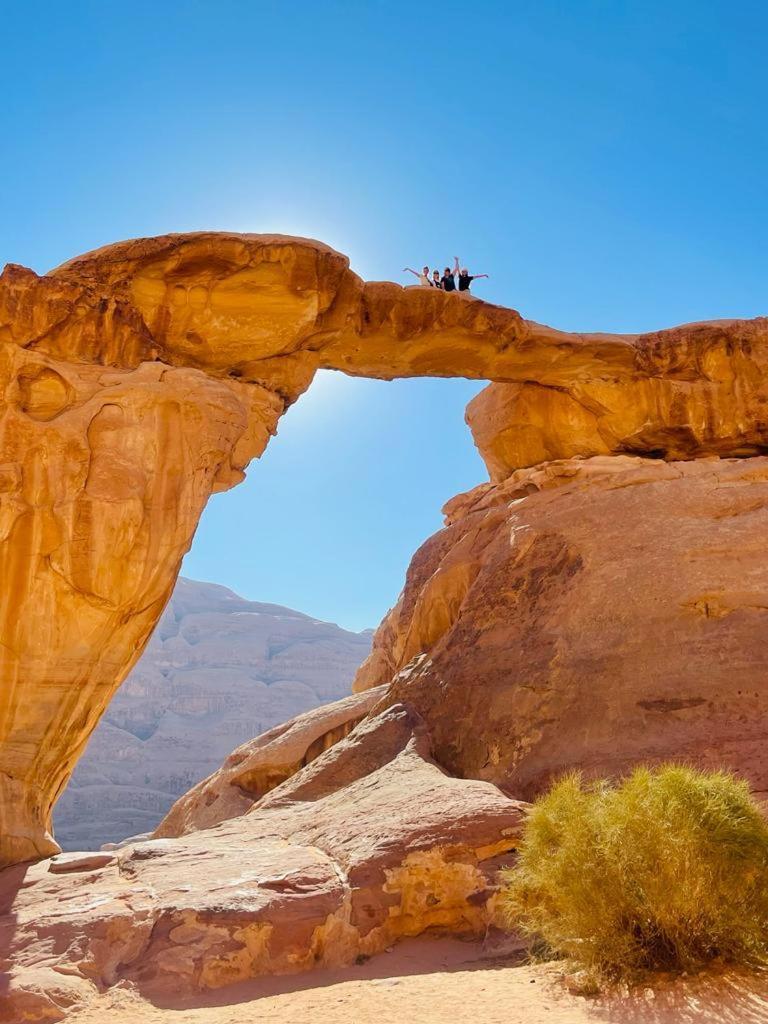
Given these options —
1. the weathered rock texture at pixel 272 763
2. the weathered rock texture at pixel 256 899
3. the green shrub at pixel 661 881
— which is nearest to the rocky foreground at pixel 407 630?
the weathered rock texture at pixel 256 899

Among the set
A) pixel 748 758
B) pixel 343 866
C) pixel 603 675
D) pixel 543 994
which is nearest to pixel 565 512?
pixel 603 675

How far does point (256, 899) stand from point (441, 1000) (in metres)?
2.30

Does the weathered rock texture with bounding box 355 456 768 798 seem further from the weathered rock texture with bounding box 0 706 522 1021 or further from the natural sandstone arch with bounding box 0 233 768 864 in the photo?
the natural sandstone arch with bounding box 0 233 768 864

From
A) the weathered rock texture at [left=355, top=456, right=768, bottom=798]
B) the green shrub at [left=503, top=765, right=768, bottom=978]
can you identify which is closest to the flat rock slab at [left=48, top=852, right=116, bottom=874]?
the weathered rock texture at [left=355, top=456, right=768, bottom=798]

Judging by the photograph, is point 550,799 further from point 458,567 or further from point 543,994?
point 458,567

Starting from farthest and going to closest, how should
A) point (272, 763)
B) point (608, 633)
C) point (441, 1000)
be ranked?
point (272, 763) → point (608, 633) → point (441, 1000)

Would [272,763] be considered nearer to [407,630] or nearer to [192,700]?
[407,630]

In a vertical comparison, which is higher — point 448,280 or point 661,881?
point 448,280

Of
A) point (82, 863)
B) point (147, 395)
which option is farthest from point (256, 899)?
point (147, 395)

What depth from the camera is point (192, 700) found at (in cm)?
8262

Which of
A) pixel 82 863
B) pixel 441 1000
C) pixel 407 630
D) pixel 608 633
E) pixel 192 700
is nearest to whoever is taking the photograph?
pixel 441 1000

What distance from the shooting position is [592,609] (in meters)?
13.3

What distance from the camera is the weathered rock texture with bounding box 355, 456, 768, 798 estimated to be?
11.3 metres

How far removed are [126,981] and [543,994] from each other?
361 cm
